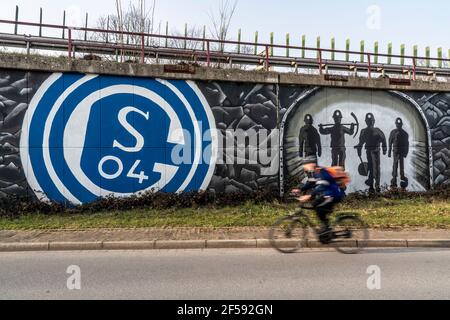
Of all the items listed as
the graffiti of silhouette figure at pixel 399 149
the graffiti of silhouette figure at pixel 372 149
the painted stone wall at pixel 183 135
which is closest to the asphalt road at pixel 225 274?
the painted stone wall at pixel 183 135

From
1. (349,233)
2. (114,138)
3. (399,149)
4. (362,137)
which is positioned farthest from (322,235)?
(399,149)

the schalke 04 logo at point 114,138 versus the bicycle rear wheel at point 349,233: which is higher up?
the schalke 04 logo at point 114,138

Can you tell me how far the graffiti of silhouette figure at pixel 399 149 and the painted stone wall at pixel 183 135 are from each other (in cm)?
4

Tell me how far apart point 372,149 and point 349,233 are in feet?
25.1

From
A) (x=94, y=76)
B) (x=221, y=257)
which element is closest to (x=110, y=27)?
(x=94, y=76)

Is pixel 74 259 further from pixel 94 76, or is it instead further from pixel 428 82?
pixel 428 82

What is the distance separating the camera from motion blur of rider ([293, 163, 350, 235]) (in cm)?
675

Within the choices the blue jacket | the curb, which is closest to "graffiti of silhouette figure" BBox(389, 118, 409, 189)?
the curb

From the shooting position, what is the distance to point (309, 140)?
1282 centimetres

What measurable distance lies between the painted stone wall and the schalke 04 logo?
0.03 metres

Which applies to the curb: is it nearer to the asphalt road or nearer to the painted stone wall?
the asphalt road

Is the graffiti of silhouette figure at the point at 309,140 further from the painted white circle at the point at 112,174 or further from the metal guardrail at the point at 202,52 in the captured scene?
the painted white circle at the point at 112,174

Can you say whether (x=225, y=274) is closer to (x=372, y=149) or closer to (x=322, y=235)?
(x=322, y=235)

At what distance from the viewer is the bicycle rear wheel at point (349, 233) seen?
22.3 feet
